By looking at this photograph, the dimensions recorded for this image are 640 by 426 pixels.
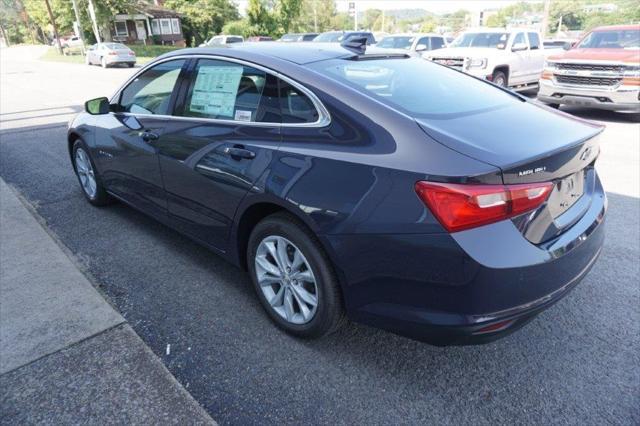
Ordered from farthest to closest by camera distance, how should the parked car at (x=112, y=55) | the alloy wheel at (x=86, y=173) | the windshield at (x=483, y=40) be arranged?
the parked car at (x=112, y=55)
the windshield at (x=483, y=40)
the alloy wheel at (x=86, y=173)

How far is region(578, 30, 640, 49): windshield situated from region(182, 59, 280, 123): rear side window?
9.21 m

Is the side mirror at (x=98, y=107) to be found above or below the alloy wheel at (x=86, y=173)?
above

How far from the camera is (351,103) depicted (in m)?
2.36

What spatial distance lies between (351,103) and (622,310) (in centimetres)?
223

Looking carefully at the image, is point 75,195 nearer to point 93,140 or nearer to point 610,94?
point 93,140

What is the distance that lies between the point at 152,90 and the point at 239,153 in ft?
5.01

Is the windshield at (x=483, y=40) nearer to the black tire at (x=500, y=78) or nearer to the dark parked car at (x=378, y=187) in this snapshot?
the black tire at (x=500, y=78)

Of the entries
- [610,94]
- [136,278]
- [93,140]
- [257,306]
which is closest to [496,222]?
[257,306]

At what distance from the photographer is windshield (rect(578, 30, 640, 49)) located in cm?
919

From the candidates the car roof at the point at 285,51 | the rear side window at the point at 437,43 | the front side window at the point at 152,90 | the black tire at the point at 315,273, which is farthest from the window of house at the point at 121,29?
the black tire at the point at 315,273

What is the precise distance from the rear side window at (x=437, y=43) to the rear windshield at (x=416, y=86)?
14295 millimetres

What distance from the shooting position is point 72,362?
2496 millimetres

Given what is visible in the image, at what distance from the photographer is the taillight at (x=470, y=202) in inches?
76.0

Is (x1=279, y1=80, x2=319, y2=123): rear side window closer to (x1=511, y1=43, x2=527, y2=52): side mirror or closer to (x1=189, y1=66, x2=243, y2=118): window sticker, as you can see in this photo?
(x1=189, y1=66, x2=243, y2=118): window sticker
